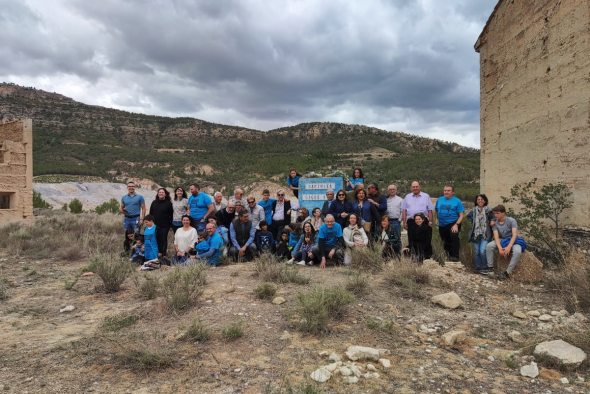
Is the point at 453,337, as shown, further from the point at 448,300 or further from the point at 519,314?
the point at 519,314

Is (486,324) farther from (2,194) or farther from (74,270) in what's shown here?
(2,194)

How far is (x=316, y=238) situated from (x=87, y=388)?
5.00m

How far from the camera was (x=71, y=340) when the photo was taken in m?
3.73

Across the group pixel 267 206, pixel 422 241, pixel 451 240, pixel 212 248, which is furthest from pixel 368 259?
pixel 212 248

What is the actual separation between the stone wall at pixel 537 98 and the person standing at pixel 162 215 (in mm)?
7434

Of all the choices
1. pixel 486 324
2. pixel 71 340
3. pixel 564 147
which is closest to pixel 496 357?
pixel 486 324

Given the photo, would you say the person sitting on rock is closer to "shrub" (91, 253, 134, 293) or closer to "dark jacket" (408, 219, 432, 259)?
"dark jacket" (408, 219, 432, 259)

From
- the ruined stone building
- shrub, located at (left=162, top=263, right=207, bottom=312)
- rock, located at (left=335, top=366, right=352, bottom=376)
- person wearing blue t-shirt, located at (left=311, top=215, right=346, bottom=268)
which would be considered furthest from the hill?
rock, located at (left=335, top=366, right=352, bottom=376)

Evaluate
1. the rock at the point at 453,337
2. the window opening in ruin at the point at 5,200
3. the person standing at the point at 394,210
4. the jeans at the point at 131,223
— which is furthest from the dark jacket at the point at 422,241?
the window opening in ruin at the point at 5,200

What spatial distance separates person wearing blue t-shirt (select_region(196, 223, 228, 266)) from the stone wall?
6.42 metres

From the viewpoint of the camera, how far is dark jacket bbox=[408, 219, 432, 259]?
6.79m

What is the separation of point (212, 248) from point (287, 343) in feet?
12.5

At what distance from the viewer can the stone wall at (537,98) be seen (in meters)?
6.25

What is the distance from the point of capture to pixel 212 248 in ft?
23.3
